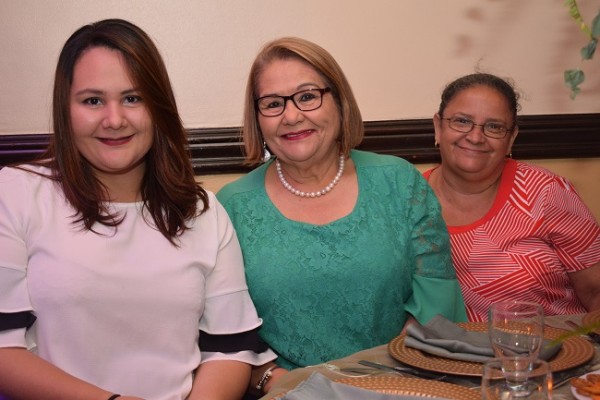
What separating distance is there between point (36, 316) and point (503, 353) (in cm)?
106

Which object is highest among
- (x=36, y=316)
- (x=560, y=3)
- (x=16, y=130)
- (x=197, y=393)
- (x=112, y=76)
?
(x=560, y=3)

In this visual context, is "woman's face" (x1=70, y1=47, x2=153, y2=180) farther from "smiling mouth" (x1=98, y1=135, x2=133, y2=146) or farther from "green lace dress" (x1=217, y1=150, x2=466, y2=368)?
"green lace dress" (x1=217, y1=150, x2=466, y2=368)

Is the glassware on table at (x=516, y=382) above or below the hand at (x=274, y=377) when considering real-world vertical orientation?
above

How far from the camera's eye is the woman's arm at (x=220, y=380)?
1938mm

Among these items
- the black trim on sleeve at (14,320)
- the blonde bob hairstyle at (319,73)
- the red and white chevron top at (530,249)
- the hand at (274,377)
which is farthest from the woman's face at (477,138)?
the black trim on sleeve at (14,320)

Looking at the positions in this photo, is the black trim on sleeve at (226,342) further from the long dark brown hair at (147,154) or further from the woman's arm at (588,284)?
the woman's arm at (588,284)

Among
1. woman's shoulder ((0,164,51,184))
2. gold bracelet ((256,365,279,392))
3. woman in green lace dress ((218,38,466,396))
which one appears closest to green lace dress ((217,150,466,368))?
woman in green lace dress ((218,38,466,396))

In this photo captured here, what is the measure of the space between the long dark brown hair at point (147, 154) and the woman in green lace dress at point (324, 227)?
1.03 ft

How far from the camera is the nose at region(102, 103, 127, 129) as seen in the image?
191 cm

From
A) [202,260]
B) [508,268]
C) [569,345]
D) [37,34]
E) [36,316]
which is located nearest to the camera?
[569,345]

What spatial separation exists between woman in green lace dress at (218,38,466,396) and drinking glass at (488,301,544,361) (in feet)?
2.66

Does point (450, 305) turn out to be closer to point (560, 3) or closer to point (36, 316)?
point (36, 316)

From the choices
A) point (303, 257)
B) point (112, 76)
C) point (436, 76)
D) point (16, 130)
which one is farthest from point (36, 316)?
point (436, 76)

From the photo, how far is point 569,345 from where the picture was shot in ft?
5.32
